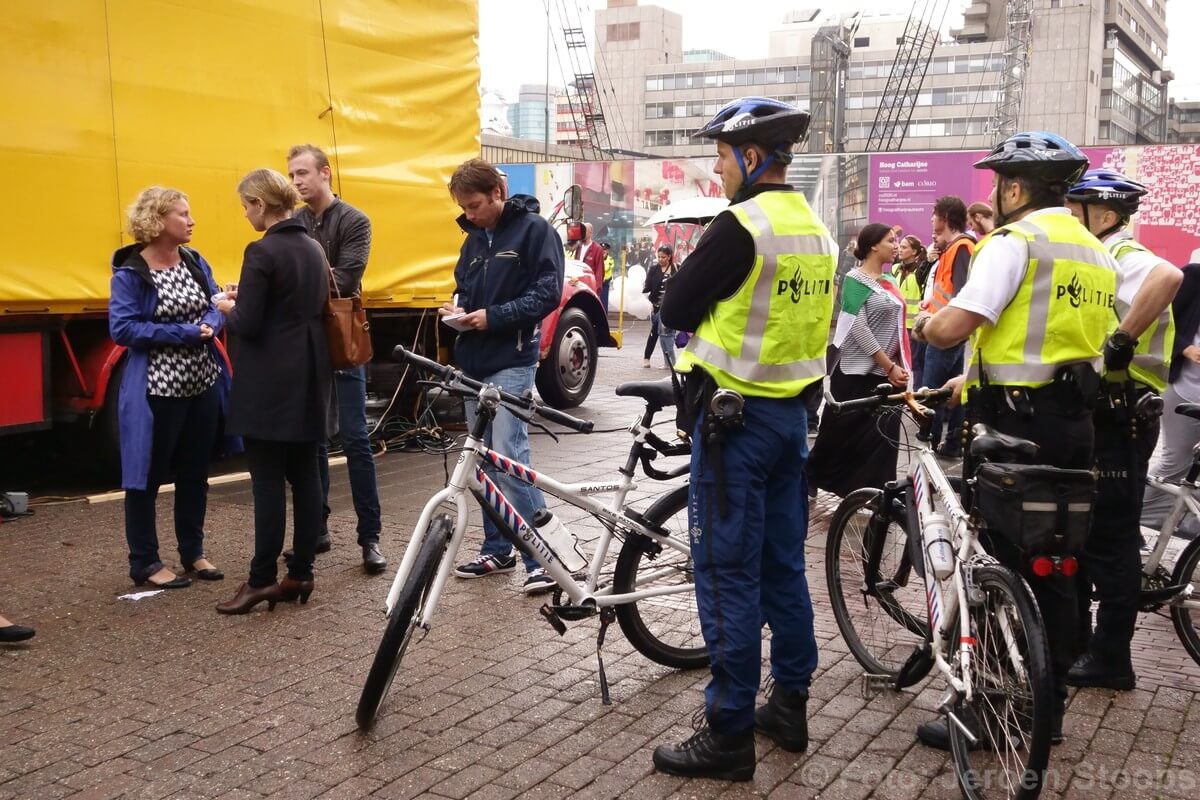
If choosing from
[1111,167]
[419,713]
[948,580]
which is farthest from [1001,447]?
[1111,167]

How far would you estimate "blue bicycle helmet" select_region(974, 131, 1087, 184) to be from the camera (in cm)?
378

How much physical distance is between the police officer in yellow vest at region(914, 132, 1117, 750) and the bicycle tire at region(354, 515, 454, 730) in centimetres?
172

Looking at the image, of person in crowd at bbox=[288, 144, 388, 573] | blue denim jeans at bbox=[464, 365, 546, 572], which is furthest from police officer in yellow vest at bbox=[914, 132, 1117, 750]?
person in crowd at bbox=[288, 144, 388, 573]

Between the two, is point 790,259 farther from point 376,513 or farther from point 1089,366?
point 376,513

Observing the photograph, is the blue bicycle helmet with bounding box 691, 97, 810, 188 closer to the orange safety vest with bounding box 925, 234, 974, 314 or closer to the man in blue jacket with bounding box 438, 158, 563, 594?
the man in blue jacket with bounding box 438, 158, 563, 594

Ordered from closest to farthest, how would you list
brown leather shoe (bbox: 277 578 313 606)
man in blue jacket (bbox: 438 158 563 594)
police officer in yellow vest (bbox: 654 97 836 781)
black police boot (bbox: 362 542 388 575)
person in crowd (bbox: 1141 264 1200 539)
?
police officer in yellow vest (bbox: 654 97 836 781), person in crowd (bbox: 1141 264 1200 539), brown leather shoe (bbox: 277 578 313 606), man in blue jacket (bbox: 438 158 563 594), black police boot (bbox: 362 542 388 575)

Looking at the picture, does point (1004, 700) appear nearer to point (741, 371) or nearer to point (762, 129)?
point (741, 371)

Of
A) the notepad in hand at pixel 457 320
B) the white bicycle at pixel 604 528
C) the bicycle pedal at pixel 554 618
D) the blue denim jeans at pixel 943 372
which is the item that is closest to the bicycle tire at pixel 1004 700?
the white bicycle at pixel 604 528

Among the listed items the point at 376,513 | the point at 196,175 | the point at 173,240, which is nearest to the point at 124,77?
the point at 196,175

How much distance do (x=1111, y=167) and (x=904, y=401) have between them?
25.2 meters

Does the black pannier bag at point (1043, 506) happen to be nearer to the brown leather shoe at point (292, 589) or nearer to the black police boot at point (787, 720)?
the black police boot at point (787, 720)

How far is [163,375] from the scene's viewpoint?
574 centimetres

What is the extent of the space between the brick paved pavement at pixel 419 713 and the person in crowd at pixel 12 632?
58 millimetres

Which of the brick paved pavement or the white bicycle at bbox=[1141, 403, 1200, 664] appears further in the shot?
the white bicycle at bbox=[1141, 403, 1200, 664]
